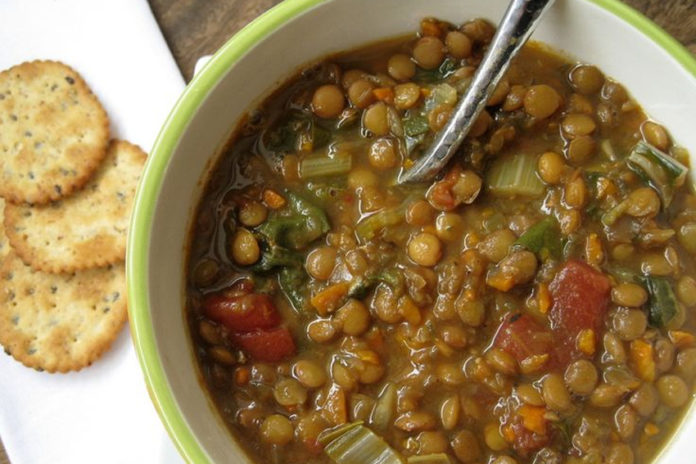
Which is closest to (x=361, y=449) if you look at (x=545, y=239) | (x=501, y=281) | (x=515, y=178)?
(x=501, y=281)

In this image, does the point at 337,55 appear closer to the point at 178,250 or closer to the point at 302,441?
the point at 178,250

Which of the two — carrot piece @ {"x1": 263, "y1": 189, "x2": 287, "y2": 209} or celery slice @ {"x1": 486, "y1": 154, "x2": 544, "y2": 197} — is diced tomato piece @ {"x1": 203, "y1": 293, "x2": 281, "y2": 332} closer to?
carrot piece @ {"x1": 263, "y1": 189, "x2": 287, "y2": 209}

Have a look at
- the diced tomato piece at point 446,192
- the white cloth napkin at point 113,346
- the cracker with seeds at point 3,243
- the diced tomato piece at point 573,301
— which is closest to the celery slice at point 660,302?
the diced tomato piece at point 573,301

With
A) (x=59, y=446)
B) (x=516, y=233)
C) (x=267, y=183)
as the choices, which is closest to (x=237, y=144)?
(x=267, y=183)

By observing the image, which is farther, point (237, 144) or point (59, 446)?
point (59, 446)

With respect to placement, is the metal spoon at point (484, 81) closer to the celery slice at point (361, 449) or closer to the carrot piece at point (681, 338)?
the celery slice at point (361, 449)
